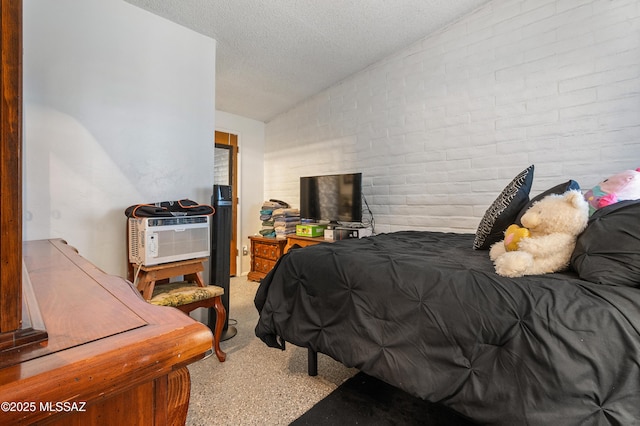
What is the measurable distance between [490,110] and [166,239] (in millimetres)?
2631

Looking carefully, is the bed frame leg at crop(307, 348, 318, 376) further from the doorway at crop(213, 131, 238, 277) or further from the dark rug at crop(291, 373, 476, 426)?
the doorway at crop(213, 131, 238, 277)

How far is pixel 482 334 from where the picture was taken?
3.13ft

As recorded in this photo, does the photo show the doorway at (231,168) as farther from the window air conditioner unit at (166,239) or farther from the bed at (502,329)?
the bed at (502,329)

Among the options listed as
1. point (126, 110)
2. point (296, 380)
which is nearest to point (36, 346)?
point (296, 380)

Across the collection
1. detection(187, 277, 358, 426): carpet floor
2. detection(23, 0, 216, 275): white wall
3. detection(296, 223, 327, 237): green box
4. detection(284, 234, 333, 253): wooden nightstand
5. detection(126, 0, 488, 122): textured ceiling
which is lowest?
detection(187, 277, 358, 426): carpet floor

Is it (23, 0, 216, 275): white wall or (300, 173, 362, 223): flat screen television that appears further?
(300, 173, 362, 223): flat screen television

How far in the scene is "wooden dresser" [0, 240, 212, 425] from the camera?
31 centimetres

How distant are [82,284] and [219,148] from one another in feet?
12.3

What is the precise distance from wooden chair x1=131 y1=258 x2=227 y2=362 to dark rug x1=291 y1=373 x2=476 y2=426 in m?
0.78

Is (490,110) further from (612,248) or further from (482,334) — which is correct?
(482,334)

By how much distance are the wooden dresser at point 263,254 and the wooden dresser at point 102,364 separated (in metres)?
3.12

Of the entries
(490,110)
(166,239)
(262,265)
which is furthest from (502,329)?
(262,265)

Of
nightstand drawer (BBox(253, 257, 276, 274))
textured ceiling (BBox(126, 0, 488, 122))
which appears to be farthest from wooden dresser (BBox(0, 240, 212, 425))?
nightstand drawer (BBox(253, 257, 276, 274))

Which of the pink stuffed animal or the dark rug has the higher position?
the pink stuffed animal
